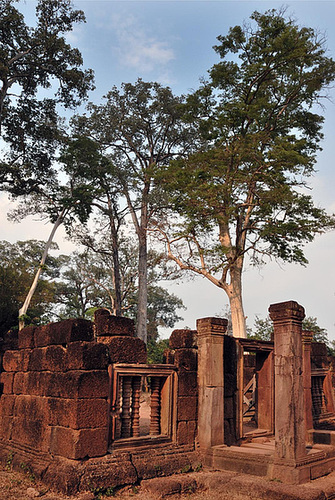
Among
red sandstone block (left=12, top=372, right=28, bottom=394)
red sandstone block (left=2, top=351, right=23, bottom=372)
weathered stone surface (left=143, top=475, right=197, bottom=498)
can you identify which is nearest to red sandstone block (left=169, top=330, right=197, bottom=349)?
weathered stone surface (left=143, top=475, right=197, bottom=498)

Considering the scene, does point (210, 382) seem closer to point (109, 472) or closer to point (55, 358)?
point (109, 472)

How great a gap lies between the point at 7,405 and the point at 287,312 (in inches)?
237

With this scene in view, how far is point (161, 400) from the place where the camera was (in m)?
8.67

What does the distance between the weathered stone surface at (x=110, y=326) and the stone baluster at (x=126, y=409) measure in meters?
0.80

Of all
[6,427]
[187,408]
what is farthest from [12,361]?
[187,408]

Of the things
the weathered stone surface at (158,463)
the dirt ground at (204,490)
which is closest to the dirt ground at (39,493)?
the dirt ground at (204,490)

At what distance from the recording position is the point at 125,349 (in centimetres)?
788

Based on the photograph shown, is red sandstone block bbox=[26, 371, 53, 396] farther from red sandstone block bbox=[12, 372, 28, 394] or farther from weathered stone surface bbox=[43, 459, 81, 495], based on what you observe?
weathered stone surface bbox=[43, 459, 81, 495]

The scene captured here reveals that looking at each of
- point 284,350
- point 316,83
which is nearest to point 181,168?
point 316,83

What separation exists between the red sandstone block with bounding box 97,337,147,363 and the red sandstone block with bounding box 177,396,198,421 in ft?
3.94

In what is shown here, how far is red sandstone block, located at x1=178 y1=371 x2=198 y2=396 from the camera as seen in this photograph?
28.4 feet

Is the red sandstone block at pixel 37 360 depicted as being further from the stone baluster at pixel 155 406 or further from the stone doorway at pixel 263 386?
the stone doorway at pixel 263 386

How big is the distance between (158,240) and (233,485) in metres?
15.7

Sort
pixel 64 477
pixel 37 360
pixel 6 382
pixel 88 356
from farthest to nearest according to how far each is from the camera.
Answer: pixel 6 382 → pixel 37 360 → pixel 88 356 → pixel 64 477
